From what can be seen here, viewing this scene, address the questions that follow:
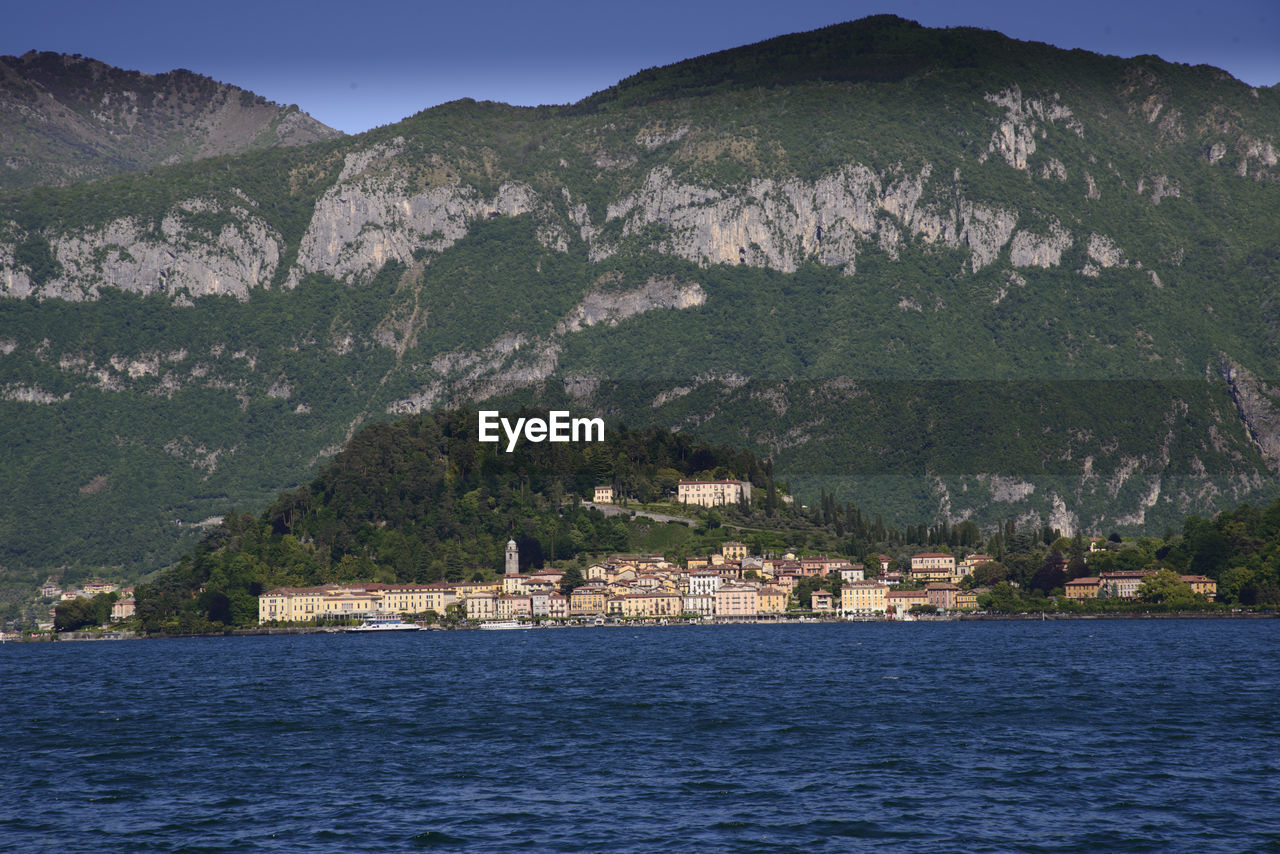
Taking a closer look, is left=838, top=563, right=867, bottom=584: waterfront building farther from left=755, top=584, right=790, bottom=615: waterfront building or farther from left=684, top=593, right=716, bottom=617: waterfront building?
left=684, top=593, right=716, bottom=617: waterfront building

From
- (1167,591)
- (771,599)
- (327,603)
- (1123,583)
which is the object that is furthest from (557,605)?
(1167,591)

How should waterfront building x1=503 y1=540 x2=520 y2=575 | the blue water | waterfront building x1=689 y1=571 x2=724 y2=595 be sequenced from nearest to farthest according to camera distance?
the blue water
waterfront building x1=689 y1=571 x2=724 y2=595
waterfront building x1=503 y1=540 x2=520 y2=575

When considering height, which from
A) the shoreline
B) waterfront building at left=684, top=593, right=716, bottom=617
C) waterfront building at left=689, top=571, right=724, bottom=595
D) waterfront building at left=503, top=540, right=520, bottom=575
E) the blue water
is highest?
waterfront building at left=503, top=540, right=520, bottom=575

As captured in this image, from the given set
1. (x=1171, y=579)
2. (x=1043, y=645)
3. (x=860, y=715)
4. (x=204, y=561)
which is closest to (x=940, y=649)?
(x=1043, y=645)

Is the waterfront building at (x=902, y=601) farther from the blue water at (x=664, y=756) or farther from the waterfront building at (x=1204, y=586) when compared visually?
the blue water at (x=664, y=756)

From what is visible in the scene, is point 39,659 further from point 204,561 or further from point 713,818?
point 713,818

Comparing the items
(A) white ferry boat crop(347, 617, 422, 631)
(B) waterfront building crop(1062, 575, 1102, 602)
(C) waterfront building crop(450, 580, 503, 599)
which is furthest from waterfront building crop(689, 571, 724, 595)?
(B) waterfront building crop(1062, 575, 1102, 602)

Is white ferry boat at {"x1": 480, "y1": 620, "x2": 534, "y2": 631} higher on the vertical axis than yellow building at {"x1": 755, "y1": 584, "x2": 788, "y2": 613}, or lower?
lower
